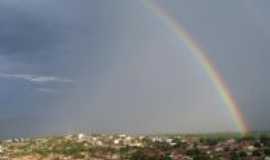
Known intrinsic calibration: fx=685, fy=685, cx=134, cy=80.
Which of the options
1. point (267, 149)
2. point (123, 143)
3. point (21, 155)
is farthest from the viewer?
point (123, 143)

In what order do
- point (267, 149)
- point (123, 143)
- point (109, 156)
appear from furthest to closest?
point (123, 143) → point (109, 156) → point (267, 149)

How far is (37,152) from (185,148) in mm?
14308

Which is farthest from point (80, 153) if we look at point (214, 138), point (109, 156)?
point (214, 138)

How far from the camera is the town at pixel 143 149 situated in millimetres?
53469

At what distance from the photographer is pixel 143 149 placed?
196 feet

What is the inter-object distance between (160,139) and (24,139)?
21.6 metres

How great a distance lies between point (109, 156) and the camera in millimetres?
58000

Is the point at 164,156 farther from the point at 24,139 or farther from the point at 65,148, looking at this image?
the point at 24,139

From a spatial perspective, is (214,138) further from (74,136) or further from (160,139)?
(74,136)

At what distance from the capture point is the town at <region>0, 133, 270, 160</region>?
53.5 m

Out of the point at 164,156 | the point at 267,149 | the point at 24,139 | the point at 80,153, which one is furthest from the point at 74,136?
the point at 267,149

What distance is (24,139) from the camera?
275ft

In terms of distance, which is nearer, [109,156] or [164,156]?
[164,156]

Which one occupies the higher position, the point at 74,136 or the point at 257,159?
the point at 74,136
